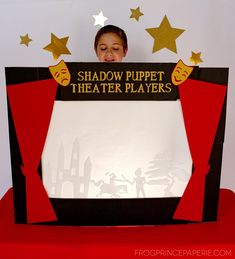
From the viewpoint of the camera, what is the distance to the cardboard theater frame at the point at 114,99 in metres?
0.58

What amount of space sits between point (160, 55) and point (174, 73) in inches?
20.3

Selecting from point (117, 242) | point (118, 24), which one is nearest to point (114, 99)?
point (117, 242)

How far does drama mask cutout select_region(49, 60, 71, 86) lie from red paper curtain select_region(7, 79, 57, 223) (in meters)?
0.01

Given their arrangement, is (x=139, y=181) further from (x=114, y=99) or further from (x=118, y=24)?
(x=118, y=24)

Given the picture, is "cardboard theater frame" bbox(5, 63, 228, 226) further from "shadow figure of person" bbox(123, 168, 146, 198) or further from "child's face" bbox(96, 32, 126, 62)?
"child's face" bbox(96, 32, 126, 62)

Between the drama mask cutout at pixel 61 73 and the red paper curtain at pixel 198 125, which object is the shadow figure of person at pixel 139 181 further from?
the drama mask cutout at pixel 61 73

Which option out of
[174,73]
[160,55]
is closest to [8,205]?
[174,73]

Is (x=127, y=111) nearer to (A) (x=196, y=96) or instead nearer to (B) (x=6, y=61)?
(A) (x=196, y=96)

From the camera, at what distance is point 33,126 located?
60 cm

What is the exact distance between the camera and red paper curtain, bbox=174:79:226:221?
590mm

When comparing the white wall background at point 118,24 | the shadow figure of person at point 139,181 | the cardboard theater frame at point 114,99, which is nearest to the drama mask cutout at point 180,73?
the cardboard theater frame at point 114,99

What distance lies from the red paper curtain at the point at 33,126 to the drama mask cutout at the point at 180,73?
0.22m

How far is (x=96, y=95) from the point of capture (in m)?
0.59

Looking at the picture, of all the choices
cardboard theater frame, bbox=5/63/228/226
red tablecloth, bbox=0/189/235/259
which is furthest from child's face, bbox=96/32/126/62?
red tablecloth, bbox=0/189/235/259
